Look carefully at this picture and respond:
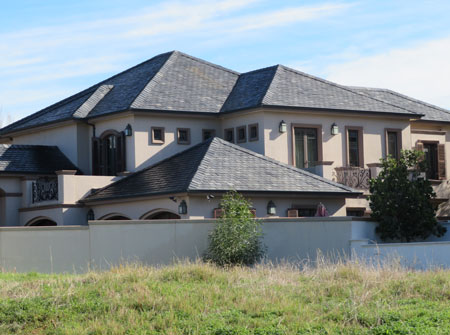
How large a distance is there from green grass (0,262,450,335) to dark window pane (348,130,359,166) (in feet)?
62.9

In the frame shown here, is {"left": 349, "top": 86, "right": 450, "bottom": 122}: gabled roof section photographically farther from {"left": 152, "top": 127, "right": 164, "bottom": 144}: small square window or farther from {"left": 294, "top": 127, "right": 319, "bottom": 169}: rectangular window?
{"left": 152, "top": 127, "right": 164, "bottom": 144}: small square window

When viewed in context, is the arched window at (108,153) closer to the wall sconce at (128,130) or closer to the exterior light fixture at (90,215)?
the wall sconce at (128,130)

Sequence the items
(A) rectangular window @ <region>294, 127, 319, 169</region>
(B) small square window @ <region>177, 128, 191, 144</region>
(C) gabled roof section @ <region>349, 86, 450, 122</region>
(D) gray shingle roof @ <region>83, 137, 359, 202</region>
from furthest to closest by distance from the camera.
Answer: (C) gabled roof section @ <region>349, 86, 450, 122</region>, (B) small square window @ <region>177, 128, 191, 144</region>, (A) rectangular window @ <region>294, 127, 319, 169</region>, (D) gray shingle roof @ <region>83, 137, 359, 202</region>

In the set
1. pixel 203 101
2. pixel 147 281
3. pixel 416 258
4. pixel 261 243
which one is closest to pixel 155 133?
pixel 203 101

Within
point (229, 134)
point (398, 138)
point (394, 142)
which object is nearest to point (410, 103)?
point (398, 138)

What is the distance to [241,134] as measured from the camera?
37.8m

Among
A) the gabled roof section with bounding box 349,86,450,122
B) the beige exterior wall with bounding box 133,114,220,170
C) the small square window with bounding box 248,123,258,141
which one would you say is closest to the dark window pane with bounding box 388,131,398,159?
the gabled roof section with bounding box 349,86,450,122

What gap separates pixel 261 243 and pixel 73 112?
49.8 ft

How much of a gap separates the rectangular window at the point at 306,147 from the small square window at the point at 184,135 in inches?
188

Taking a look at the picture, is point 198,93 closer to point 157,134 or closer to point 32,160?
point 157,134

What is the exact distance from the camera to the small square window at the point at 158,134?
36844 mm

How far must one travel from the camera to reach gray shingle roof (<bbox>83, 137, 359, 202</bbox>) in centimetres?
3170

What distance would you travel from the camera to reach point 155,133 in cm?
3697

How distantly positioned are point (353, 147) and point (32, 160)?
47.8ft
